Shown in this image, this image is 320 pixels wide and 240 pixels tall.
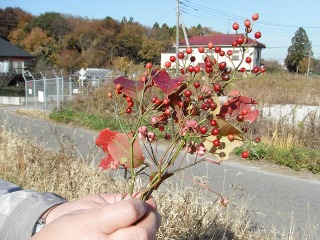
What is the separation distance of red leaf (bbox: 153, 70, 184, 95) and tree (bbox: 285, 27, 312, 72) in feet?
209

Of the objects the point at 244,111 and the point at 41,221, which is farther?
the point at 41,221

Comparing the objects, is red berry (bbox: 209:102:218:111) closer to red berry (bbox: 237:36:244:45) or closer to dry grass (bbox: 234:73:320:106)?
red berry (bbox: 237:36:244:45)

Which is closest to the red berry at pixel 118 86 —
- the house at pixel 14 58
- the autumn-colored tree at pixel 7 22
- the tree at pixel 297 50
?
the house at pixel 14 58

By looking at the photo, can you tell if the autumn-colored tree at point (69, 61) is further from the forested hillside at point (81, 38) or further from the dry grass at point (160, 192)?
the dry grass at point (160, 192)

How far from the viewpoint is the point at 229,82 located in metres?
1.01

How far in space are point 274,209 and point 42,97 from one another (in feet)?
53.5

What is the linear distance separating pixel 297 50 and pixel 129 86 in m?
66.9

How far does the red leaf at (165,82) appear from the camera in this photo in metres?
0.96

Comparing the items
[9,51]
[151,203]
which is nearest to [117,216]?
[151,203]

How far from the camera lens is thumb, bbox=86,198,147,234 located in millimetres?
836

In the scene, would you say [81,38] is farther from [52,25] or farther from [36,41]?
[52,25]

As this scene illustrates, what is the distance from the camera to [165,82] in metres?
0.96

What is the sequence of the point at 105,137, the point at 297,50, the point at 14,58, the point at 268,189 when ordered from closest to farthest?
the point at 105,137 < the point at 268,189 < the point at 14,58 < the point at 297,50

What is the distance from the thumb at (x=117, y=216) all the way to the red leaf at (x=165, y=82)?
0.94ft
